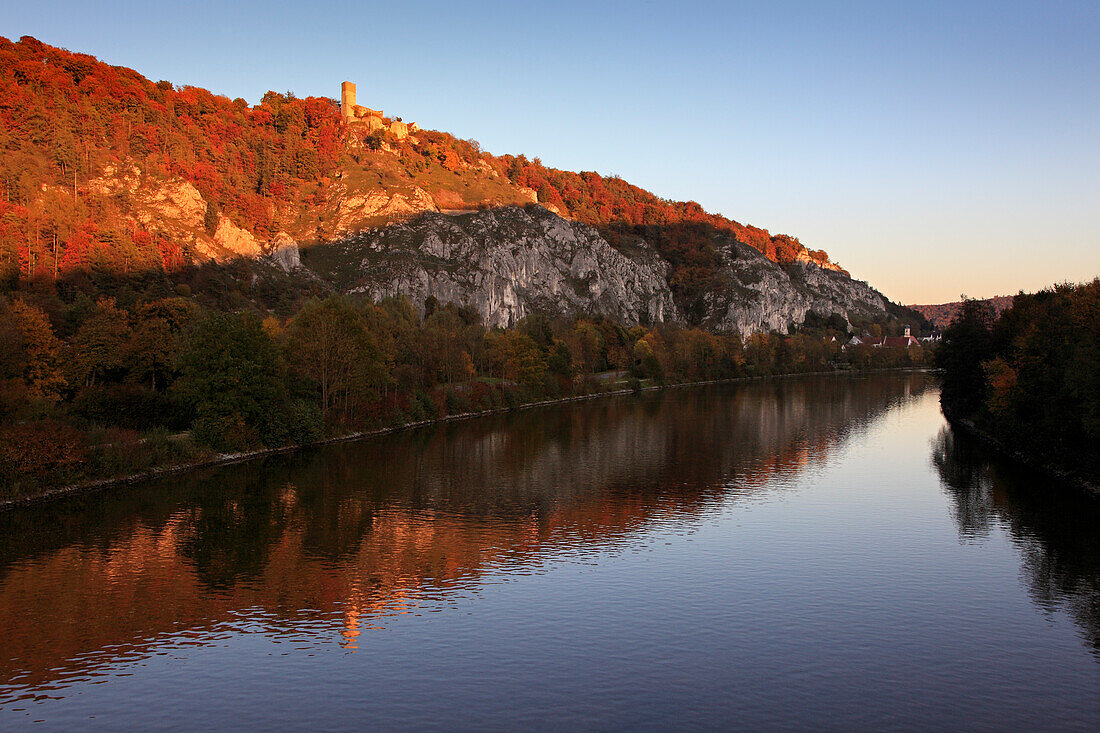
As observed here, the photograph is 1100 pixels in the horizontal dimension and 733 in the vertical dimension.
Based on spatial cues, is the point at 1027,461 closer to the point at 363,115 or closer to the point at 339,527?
the point at 339,527

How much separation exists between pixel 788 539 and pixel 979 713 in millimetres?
14531

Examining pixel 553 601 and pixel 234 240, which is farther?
pixel 234 240

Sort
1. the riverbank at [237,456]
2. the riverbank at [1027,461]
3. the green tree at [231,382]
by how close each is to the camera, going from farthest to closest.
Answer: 1. the green tree at [231,382]
2. the riverbank at [1027,461]
3. the riverbank at [237,456]

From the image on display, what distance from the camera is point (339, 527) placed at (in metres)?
32.7

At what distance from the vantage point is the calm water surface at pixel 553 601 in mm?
16766

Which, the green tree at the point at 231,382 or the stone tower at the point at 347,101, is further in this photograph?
the stone tower at the point at 347,101

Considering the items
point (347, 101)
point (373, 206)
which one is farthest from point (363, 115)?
point (373, 206)

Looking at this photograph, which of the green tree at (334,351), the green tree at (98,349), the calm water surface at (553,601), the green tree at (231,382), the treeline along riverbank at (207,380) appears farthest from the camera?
the green tree at (334,351)

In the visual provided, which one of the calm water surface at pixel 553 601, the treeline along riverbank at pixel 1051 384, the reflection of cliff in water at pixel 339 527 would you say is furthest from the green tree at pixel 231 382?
the treeline along riverbank at pixel 1051 384

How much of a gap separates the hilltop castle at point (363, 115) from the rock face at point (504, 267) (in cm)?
4445

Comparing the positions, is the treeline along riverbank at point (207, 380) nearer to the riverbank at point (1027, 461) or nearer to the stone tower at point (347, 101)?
the riverbank at point (1027, 461)

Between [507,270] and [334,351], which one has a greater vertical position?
[507,270]

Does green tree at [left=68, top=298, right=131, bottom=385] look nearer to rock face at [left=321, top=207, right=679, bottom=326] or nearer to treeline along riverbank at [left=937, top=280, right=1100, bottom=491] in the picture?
rock face at [left=321, top=207, right=679, bottom=326]

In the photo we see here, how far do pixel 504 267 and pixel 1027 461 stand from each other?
383ft
